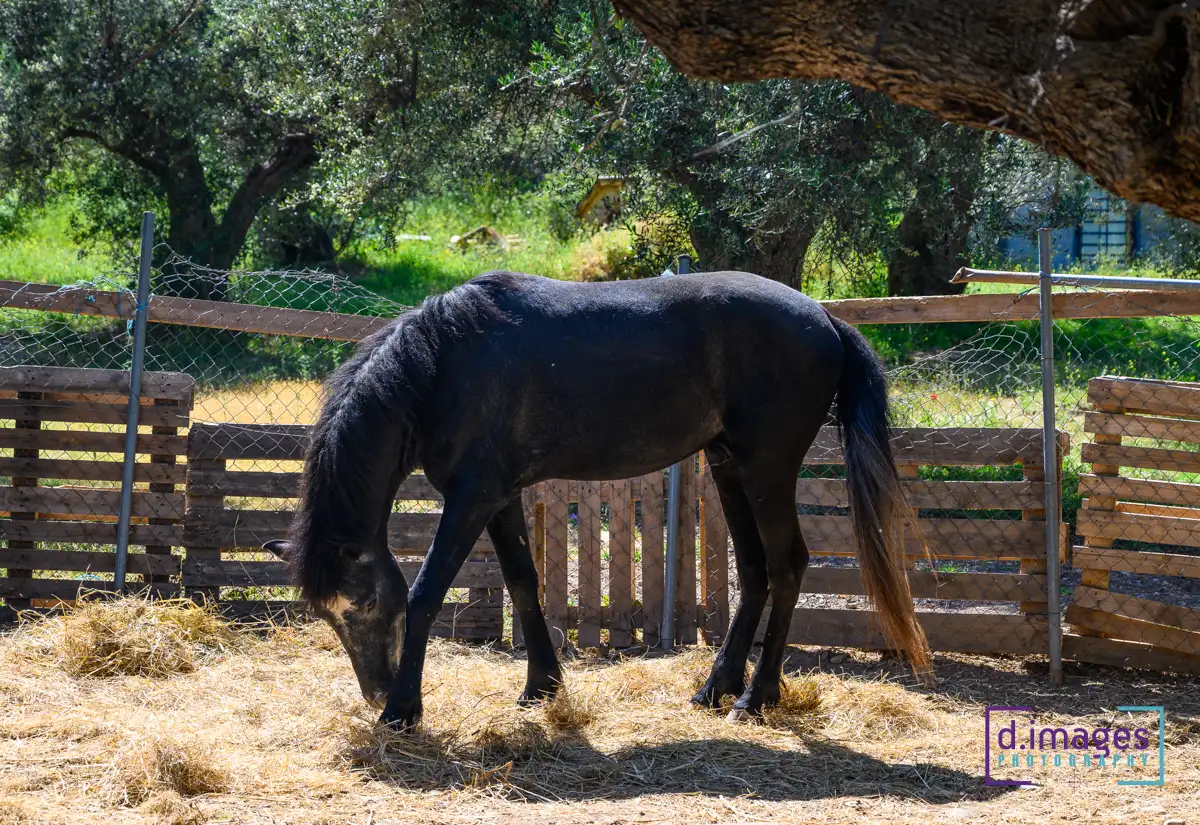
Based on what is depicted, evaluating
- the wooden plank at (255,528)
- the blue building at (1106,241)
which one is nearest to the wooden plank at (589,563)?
the wooden plank at (255,528)

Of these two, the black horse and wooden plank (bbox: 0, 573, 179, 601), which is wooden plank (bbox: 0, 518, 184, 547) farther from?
the black horse

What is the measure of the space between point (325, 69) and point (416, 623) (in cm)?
863

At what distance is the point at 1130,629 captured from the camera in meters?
5.63

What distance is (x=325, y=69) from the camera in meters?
11.5

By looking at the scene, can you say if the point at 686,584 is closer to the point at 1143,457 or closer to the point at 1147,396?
the point at 1143,457

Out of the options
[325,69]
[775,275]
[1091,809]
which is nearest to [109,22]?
[325,69]

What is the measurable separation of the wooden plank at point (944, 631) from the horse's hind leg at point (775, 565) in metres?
0.98

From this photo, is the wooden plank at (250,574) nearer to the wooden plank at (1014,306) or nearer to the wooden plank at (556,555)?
the wooden plank at (556,555)

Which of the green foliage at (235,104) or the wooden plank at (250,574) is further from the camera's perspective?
the green foliage at (235,104)

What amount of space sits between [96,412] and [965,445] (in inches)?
194

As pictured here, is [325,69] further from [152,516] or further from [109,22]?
[152,516]

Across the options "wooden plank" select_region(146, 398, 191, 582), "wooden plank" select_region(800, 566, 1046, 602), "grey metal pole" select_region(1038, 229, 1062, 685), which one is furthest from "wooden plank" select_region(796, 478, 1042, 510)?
A: "wooden plank" select_region(146, 398, 191, 582)

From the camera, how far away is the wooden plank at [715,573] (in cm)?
618

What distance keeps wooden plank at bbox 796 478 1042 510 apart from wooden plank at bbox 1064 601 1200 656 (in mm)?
618
